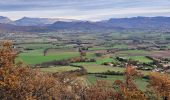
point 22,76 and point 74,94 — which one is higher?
point 22,76

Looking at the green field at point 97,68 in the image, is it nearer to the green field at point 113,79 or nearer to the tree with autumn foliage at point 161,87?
the green field at point 113,79

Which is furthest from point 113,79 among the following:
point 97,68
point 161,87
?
point 161,87

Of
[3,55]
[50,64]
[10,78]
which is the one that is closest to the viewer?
[10,78]

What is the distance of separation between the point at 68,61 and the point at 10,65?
8184cm

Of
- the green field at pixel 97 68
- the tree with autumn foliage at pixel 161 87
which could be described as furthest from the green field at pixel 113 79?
the tree with autumn foliage at pixel 161 87

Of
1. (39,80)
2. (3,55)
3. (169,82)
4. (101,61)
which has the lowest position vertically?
(101,61)

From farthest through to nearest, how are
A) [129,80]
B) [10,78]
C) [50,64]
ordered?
[50,64]
[129,80]
[10,78]

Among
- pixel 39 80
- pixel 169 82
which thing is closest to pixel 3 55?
pixel 39 80

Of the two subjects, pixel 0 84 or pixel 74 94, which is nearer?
pixel 0 84

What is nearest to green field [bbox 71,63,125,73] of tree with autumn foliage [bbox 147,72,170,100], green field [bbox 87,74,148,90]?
green field [bbox 87,74,148,90]

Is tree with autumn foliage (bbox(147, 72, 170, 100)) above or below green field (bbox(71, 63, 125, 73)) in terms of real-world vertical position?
above

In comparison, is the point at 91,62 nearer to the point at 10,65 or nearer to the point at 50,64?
the point at 50,64

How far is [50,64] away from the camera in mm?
118438

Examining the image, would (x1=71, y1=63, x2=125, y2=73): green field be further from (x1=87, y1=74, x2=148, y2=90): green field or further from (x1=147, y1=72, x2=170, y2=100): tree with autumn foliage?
(x1=147, y1=72, x2=170, y2=100): tree with autumn foliage
